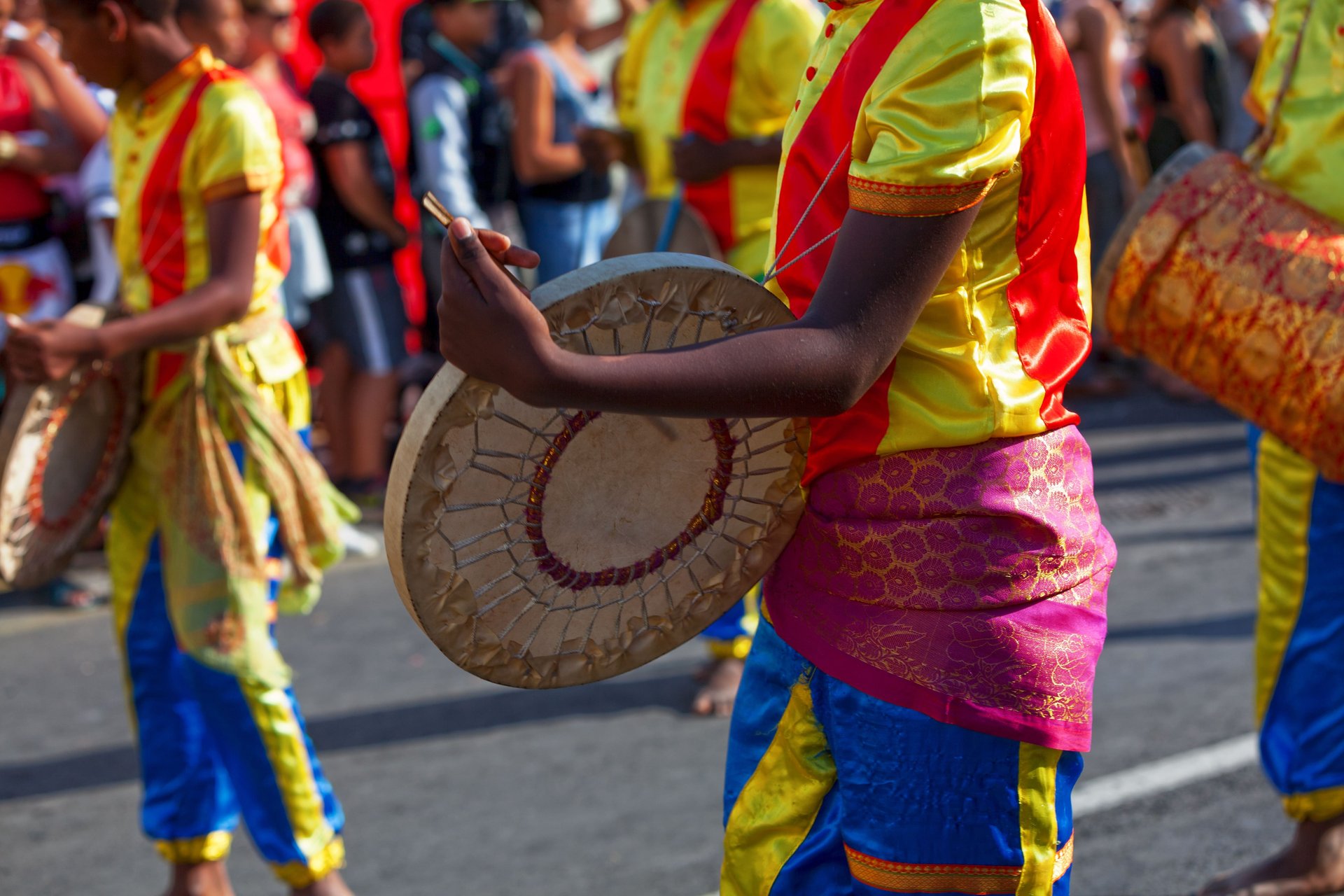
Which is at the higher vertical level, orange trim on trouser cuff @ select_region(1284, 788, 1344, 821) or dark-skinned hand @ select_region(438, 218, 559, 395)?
dark-skinned hand @ select_region(438, 218, 559, 395)

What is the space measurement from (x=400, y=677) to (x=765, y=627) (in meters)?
3.17

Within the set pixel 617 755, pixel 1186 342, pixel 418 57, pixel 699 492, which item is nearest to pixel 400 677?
pixel 617 755

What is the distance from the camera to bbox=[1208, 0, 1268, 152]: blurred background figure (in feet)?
23.3


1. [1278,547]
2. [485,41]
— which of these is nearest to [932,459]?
[1278,547]

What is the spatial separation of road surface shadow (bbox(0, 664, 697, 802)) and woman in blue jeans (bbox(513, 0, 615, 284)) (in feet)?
7.99

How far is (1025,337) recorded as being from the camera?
178cm

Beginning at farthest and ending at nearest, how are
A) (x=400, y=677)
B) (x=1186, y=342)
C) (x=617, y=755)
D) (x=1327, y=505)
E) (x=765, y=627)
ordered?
(x=400, y=677) → (x=617, y=755) → (x=1327, y=505) → (x=1186, y=342) → (x=765, y=627)

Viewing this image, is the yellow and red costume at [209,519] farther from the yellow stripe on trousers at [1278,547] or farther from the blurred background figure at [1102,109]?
the blurred background figure at [1102,109]

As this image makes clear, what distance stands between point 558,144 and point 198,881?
4.36m

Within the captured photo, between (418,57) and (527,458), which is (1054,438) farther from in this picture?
(418,57)

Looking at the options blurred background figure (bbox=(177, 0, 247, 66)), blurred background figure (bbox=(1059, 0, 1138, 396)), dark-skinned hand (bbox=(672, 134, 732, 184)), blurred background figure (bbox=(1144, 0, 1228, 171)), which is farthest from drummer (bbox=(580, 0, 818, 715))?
blurred background figure (bbox=(1144, 0, 1228, 171))

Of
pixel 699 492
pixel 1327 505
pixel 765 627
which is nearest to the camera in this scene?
pixel 699 492

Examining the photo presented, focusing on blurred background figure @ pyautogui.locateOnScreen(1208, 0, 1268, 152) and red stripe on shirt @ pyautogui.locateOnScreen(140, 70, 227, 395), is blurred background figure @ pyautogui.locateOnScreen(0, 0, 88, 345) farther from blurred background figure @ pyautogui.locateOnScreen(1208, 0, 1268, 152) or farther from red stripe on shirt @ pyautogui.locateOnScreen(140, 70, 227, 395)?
blurred background figure @ pyautogui.locateOnScreen(1208, 0, 1268, 152)

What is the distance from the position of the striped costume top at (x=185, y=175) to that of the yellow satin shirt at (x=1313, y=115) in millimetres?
2013
